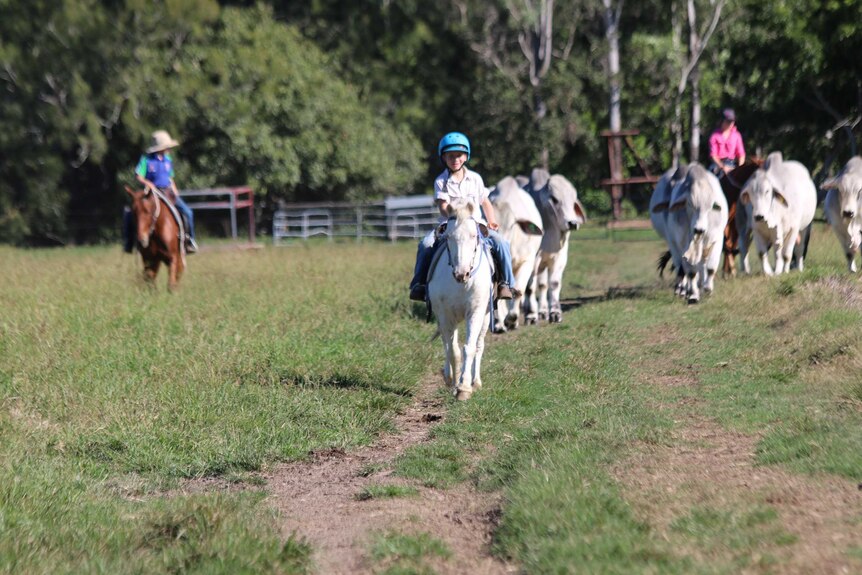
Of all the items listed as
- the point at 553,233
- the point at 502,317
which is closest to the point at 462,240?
the point at 502,317

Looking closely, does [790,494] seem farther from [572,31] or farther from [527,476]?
[572,31]

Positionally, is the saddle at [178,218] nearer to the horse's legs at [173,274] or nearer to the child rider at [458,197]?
the horse's legs at [173,274]

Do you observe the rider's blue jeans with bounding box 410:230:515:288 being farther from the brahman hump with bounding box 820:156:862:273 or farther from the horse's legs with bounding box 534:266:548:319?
the brahman hump with bounding box 820:156:862:273

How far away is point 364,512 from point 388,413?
2874mm

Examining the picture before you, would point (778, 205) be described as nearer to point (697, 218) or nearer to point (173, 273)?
point (697, 218)

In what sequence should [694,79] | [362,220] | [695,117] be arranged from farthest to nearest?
[694,79], [695,117], [362,220]

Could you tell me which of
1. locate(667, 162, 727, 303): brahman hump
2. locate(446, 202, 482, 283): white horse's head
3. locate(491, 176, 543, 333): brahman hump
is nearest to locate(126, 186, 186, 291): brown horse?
locate(491, 176, 543, 333): brahman hump

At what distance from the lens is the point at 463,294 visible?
10.2 meters

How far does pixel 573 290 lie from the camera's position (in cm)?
2009

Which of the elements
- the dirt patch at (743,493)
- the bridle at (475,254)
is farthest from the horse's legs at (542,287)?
the dirt patch at (743,493)

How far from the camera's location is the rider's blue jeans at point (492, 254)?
10.6 metres

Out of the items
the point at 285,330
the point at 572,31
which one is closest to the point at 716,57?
the point at 572,31

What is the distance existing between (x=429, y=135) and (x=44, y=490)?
45411 millimetres

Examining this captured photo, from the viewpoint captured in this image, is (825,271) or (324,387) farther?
(825,271)
